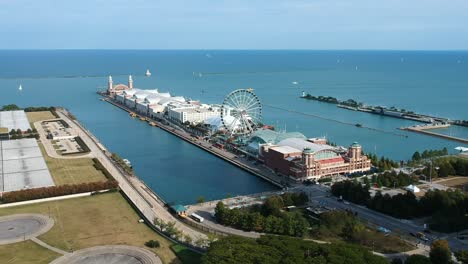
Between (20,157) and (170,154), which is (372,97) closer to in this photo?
(170,154)

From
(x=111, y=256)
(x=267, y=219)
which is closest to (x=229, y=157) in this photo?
(x=267, y=219)

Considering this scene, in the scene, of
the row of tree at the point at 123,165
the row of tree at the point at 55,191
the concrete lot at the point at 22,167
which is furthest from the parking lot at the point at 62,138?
the row of tree at the point at 55,191

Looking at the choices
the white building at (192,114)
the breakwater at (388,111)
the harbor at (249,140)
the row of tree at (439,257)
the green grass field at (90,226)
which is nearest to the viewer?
the row of tree at (439,257)

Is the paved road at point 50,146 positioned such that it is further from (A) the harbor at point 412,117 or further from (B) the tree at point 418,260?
(A) the harbor at point 412,117

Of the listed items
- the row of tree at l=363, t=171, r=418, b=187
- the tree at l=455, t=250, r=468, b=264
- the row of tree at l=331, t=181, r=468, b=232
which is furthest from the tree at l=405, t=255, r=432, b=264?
the row of tree at l=363, t=171, r=418, b=187

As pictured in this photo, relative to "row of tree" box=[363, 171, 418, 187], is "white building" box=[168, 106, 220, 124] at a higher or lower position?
higher

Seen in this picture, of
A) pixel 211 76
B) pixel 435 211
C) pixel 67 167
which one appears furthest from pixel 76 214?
pixel 211 76

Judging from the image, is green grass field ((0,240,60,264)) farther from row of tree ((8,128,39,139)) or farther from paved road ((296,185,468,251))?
row of tree ((8,128,39,139))
